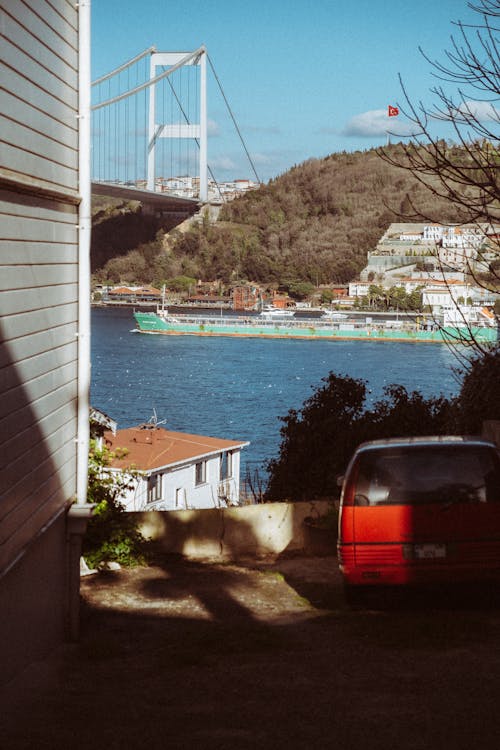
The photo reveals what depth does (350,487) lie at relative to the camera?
6.43 metres

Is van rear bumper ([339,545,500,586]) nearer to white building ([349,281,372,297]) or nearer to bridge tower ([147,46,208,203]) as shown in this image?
bridge tower ([147,46,208,203])

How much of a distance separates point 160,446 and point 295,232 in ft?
448

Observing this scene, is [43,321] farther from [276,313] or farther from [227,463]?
[276,313]

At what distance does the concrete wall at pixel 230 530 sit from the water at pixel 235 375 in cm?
3621

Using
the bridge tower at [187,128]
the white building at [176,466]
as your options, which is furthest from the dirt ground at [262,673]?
the bridge tower at [187,128]

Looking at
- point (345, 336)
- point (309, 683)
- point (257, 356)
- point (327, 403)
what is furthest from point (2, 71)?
point (345, 336)

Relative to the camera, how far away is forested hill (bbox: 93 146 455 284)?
498ft

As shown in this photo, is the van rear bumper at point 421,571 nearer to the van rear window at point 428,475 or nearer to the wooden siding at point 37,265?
the van rear window at point 428,475

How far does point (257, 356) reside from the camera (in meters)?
112

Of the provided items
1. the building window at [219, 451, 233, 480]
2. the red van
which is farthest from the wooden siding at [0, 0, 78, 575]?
the building window at [219, 451, 233, 480]

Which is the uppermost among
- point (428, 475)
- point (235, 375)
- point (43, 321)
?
point (43, 321)

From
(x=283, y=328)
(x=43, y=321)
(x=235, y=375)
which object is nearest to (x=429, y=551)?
(x=43, y=321)

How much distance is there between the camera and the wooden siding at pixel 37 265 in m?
4.80

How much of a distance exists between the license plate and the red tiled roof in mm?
21241
